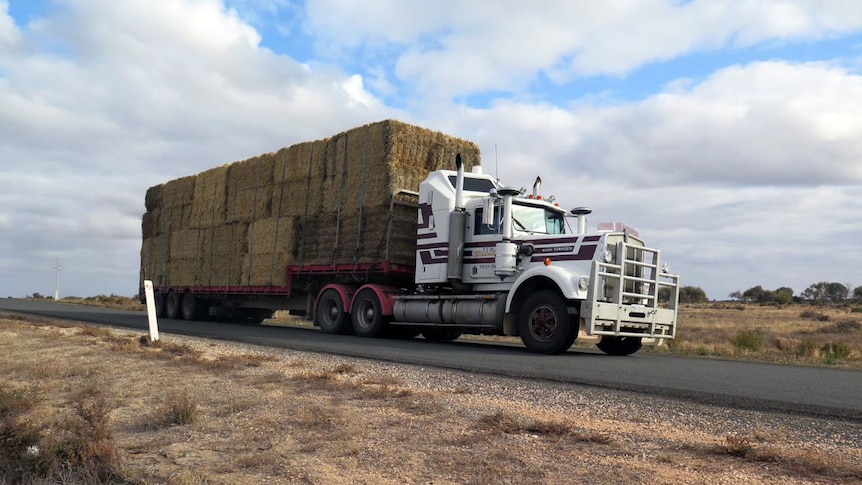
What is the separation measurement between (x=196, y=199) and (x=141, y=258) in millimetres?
6453

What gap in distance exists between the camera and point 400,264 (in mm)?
17812

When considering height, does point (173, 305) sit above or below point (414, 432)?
below

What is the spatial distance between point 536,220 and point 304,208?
7.62 metres

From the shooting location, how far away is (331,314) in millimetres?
19453

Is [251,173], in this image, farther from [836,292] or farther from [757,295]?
[836,292]

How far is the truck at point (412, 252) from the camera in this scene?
1368 cm

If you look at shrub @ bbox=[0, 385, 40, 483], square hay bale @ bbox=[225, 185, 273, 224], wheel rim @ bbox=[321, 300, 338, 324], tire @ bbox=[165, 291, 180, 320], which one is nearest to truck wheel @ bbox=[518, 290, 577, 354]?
wheel rim @ bbox=[321, 300, 338, 324]

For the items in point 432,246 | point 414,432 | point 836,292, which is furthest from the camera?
point 836,292

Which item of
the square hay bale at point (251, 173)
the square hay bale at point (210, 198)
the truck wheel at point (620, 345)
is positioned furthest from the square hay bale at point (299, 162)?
the truck wheel at point (620, 345)

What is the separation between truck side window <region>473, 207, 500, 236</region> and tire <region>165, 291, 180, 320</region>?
631 inches

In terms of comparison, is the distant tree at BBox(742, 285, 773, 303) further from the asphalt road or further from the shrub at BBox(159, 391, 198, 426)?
the shrub at BBox(159, 391, 198, 426)

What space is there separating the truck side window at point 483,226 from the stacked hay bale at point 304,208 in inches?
96.5

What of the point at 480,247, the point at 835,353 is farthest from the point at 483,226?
the point at 835,353

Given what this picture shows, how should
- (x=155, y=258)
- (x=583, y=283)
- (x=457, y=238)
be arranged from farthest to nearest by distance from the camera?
(x=155, y=258)
(x=457, y=238)
(x=583, y=283)
